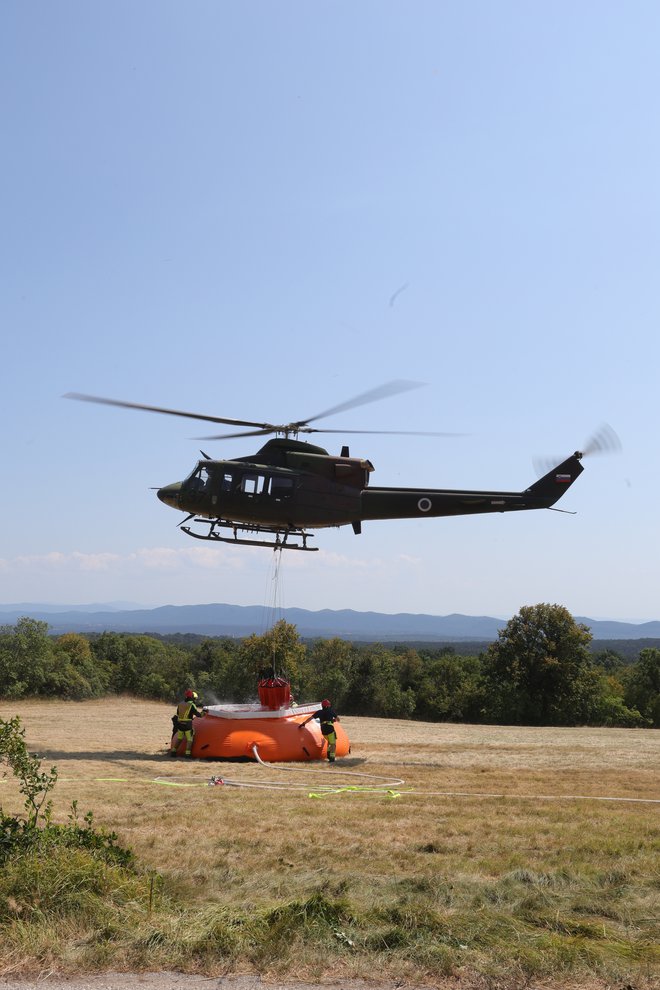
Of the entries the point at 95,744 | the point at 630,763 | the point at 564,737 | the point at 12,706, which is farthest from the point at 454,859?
the point at 12,706

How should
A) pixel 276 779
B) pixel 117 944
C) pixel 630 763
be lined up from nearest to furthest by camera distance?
pixel 117 944 → pixel 276 779 → pixel 630 763

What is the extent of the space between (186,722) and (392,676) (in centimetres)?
4074

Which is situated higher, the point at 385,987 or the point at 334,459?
the point at 334,459

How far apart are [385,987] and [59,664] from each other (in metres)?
43.2

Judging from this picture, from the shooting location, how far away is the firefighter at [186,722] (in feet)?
60.3

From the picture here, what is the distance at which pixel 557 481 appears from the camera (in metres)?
20.3

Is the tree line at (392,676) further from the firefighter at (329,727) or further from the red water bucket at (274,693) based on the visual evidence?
the firefighter at (329,727)

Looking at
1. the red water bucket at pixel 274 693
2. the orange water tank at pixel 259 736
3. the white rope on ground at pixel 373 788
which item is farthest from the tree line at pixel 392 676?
the white rope on ground at pixel 373 788

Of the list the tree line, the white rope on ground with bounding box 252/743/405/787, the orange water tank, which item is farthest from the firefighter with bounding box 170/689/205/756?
the tree line

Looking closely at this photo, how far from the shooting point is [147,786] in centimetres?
1363

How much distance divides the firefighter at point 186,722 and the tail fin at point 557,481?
9645 millimetres

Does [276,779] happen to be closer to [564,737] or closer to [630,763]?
[630,763]

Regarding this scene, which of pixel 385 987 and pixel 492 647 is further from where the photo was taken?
pixel 492 647

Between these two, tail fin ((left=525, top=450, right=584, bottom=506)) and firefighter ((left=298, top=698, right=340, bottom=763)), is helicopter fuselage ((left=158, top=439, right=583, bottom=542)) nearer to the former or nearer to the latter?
tail fin ((left=525, top=450, right=584, bottom=506))
